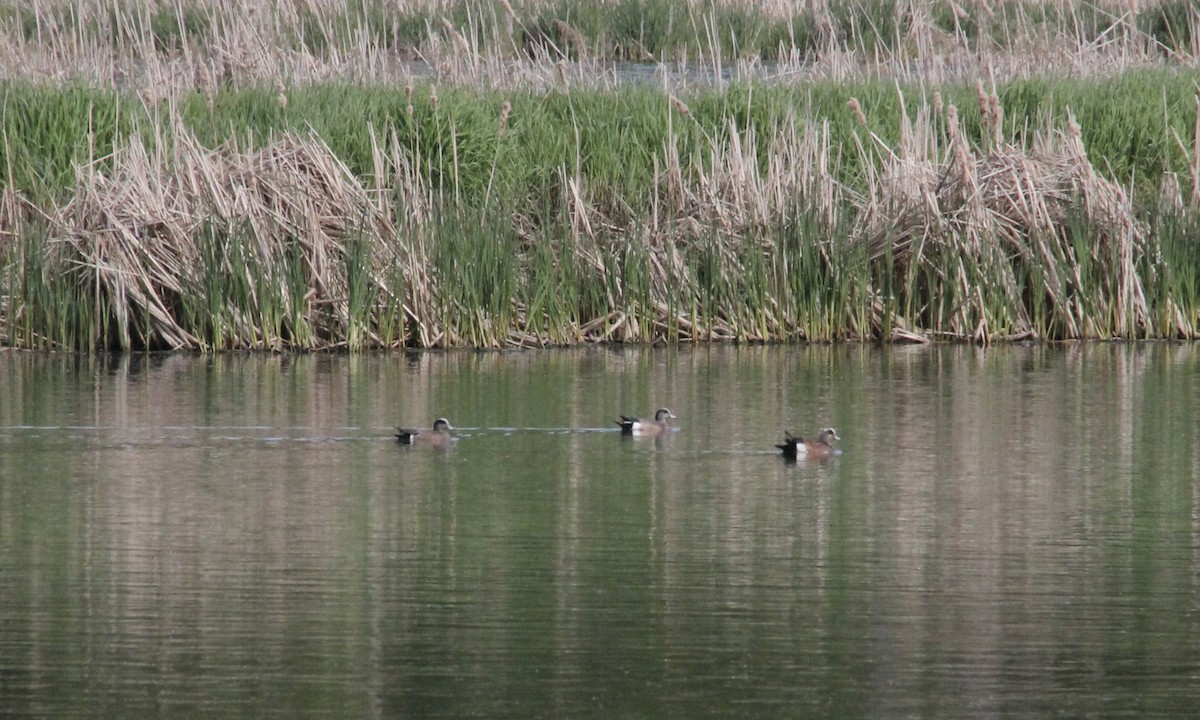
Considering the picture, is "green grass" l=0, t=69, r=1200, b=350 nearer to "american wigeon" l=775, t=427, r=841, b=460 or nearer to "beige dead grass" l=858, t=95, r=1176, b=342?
"beige dead grass" l=858, t=95, r=1176, b=342

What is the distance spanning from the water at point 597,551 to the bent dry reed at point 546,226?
192cm

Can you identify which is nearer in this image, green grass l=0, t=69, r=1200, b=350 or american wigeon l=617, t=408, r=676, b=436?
american wigeon l=617, t=408, r=676, b=436

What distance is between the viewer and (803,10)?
78.6 feet

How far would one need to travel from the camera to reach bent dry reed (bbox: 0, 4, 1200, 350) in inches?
586

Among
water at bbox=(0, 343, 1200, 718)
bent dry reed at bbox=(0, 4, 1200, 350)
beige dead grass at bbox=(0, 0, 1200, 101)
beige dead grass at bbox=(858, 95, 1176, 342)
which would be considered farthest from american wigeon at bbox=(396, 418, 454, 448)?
beige dead grass at bbox=(0, 0, 1200, 101)

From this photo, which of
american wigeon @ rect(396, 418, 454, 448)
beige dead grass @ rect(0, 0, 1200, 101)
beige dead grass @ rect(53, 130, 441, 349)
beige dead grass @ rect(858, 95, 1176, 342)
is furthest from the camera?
beige dead grass @ rect(0, 0, 1200, 101)

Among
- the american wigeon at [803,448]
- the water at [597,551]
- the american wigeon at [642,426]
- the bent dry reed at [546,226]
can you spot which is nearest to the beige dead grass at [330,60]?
the bent dry reed at [546,226]

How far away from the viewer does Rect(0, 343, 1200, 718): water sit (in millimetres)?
5910

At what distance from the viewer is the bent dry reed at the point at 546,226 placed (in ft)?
48.9

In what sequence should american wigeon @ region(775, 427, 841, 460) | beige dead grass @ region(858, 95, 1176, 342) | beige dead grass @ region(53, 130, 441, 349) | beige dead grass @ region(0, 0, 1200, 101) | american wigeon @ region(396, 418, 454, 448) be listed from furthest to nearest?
beige dead grass @ region(0, 0, 1200, 101), beige dead grass @ region(858, 95, 1176, 342), beige dead grass @ region(53, 130, 441, 349), american wigeon @ region(396, 418, 454, 448), american wigeon @ region(775, 427, 841, 460)

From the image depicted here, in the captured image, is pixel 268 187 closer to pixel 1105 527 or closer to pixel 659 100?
pixel 659 100

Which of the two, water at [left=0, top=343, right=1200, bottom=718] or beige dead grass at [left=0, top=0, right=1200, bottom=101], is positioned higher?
beige dead grass at [left=0, top=0, right=1200, bottom=101]

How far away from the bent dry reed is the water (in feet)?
6.30

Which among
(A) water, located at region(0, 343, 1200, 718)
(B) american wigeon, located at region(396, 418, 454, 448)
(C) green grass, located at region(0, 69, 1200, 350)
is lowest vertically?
Result: (A) water, located at region(0, 343, 1200, 718)
